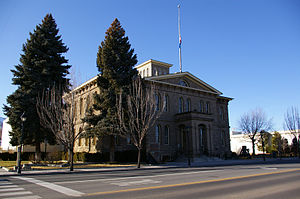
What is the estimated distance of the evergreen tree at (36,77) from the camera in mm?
27859

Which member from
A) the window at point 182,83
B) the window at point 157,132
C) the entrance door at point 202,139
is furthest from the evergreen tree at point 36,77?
the entrance door at point 202,139

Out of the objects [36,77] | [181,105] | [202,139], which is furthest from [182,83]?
[36,77]

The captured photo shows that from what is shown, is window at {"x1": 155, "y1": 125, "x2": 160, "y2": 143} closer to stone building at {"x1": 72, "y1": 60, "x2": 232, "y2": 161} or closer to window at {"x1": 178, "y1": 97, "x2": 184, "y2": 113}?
stone building at {"x1": 72, "y1": 60, "x2": 232, "y2": 161}

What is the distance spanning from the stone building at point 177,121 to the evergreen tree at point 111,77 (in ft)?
12.4

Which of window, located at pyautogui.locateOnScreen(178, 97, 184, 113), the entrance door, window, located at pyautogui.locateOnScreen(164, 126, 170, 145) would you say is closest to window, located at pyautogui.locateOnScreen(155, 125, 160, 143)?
window, located at pyautogui.locateOnScreen(164, 126, 170, 145)

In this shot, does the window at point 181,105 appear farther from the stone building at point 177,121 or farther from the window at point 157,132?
the window at point 157,132

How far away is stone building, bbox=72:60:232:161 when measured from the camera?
32.9 m

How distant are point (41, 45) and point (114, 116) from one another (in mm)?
13122

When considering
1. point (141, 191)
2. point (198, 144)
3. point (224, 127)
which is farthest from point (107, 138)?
point (141, 191)

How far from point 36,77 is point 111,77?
28.8ft

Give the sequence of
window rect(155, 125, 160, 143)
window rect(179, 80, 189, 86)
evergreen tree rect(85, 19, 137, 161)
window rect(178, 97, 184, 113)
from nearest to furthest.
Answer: evergreen tree rect(85, 19, 137, 161) → window rect(155, 125, 160, 143) → window rect(178, 97, 184, 113) → window rect(179, 80, 189, 86)

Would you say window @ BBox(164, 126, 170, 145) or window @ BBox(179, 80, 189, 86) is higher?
window @ BBox(179, 80, 189, 86)

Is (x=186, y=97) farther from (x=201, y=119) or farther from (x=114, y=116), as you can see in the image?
(x=114, y=116)

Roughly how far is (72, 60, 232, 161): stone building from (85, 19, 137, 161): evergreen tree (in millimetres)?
3778
